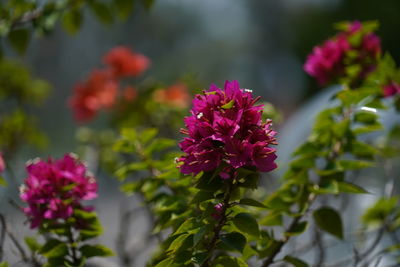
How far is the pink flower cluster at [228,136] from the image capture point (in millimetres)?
405

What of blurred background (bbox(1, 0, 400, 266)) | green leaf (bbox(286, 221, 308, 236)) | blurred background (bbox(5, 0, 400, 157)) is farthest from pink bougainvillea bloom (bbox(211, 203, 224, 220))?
blurred background (bbox(5, 0, 400, 157))

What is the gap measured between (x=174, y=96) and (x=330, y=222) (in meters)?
0.75

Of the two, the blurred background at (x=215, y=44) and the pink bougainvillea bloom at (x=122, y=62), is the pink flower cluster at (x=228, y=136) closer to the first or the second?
the pink bougainvillea bloom at (x=122, y=62)

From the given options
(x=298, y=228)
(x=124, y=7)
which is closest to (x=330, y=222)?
(x=298, y=228)

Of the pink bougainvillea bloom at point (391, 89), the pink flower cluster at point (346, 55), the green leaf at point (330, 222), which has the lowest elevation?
the green leaf at point (330, 222)

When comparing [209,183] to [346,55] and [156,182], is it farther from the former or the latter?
[346,55]

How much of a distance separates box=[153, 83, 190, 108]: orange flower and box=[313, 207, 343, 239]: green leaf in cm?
69

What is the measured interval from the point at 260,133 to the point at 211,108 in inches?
1.7

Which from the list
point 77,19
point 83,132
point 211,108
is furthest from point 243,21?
point 211,108

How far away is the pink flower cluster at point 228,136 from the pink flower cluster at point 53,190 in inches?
6.7

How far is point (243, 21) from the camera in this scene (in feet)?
22.3

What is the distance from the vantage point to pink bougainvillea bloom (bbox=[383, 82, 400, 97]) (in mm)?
744

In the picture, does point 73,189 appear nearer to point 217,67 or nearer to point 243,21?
point 217,67

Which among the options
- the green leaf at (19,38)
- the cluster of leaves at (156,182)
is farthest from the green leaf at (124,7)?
the cluster of leaves at (156,182)
